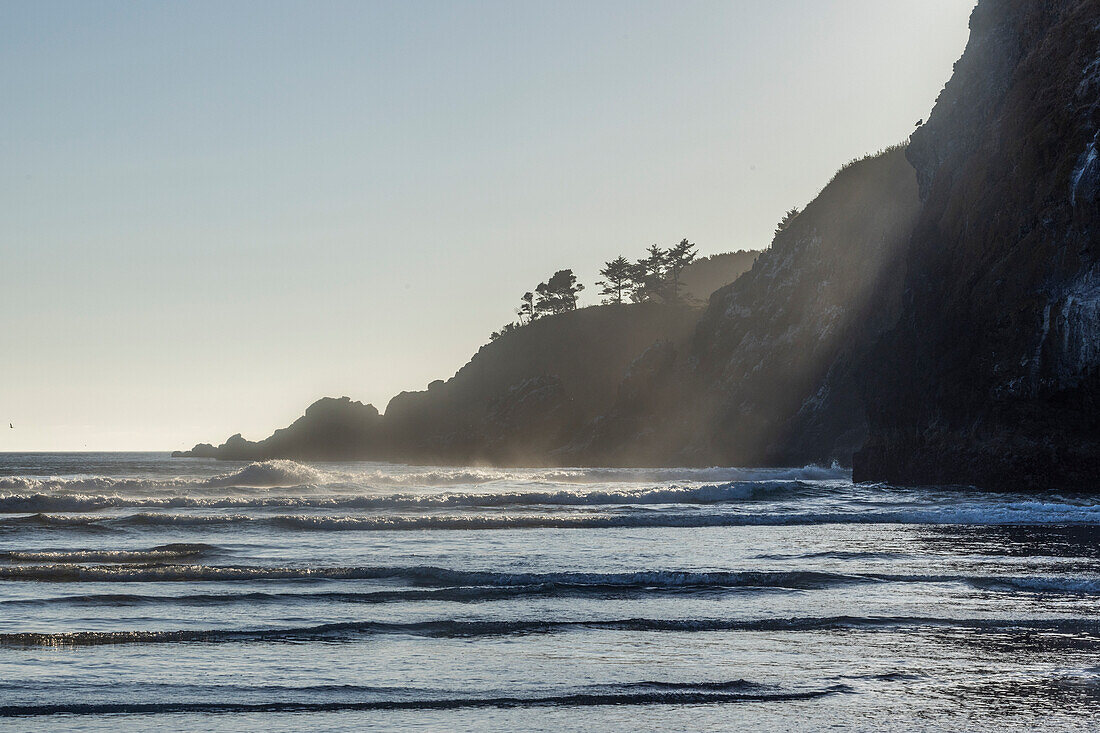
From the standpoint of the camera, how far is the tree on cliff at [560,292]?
139m

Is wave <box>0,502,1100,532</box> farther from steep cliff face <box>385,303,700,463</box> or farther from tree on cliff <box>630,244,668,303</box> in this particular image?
tree on cliff <box>630,244,668,303</box>

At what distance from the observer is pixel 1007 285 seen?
1350 inches

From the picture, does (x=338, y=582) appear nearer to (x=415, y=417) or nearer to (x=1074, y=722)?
(x=1074, y=722)

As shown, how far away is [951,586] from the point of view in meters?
13.2

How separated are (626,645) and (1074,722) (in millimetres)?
4113

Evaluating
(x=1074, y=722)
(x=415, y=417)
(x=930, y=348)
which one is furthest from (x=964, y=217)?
(x=415, y=417)

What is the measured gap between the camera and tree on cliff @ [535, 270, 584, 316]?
5482 inches

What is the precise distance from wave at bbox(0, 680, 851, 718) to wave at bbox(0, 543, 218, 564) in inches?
418

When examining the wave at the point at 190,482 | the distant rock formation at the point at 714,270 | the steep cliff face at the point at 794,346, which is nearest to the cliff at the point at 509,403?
the steep cliff face at the point at 794,346

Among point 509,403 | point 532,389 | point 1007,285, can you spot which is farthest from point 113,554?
point 509,403

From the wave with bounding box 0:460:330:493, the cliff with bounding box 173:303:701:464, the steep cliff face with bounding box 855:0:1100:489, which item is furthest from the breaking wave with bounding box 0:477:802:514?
the cliff with bounding box 173:303:701:464

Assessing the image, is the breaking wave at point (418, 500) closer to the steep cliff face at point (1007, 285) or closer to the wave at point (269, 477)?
the steep cliff face at point (1007, 285)

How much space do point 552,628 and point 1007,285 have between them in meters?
29.2

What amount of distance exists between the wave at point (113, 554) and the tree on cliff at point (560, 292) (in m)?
121
